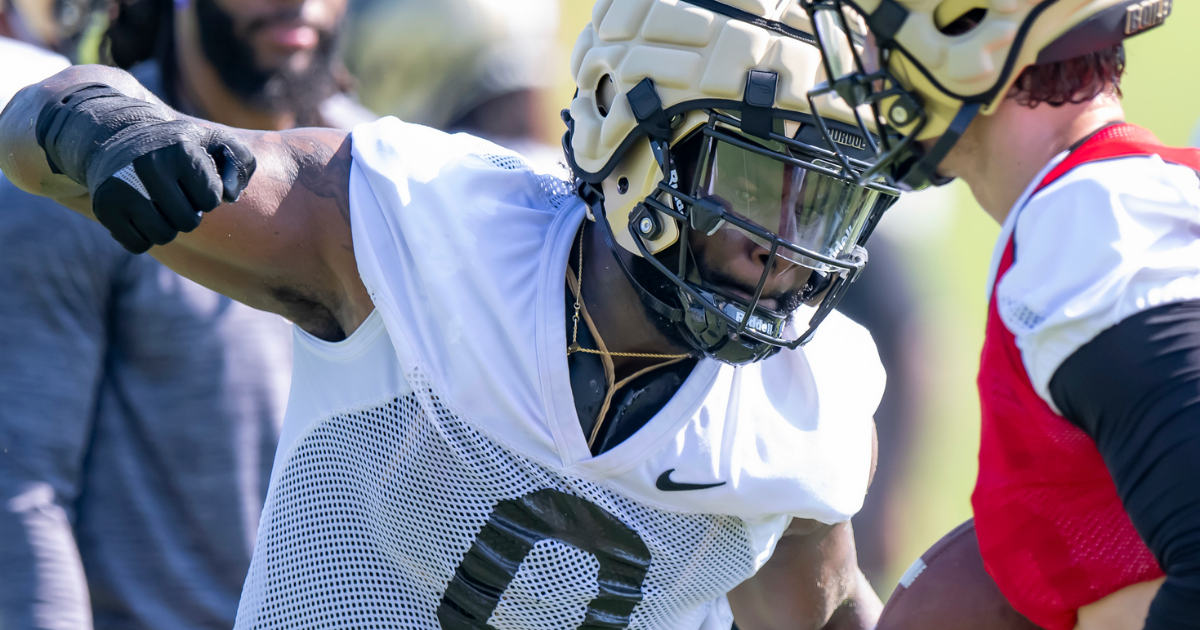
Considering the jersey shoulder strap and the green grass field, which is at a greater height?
the jersey shoulder strap

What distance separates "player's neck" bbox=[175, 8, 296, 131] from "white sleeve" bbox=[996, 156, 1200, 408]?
2.36 metres

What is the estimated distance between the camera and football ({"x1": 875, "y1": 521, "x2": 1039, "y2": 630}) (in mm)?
1632

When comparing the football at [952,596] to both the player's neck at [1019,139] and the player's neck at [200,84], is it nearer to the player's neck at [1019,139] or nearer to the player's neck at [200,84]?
the player's neck at [1019,139]

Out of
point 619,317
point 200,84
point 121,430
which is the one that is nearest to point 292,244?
point 619,317

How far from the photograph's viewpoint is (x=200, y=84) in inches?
120

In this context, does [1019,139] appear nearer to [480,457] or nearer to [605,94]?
[605,94]

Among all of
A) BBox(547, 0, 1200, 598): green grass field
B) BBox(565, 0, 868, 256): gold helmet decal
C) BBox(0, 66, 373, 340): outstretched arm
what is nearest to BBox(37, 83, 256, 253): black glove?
BBox(0, 66, 373, 340): outstretched arm

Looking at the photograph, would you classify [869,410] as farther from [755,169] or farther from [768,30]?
[768,30]

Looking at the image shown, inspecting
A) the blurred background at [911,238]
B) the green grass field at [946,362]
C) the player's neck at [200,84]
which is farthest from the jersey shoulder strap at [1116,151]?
the green grass field at [946,362]

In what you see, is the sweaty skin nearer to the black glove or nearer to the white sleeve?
the black glove

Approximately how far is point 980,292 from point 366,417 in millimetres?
2470

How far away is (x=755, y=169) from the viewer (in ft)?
5.97

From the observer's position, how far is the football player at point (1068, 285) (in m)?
1.13

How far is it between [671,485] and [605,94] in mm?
688
